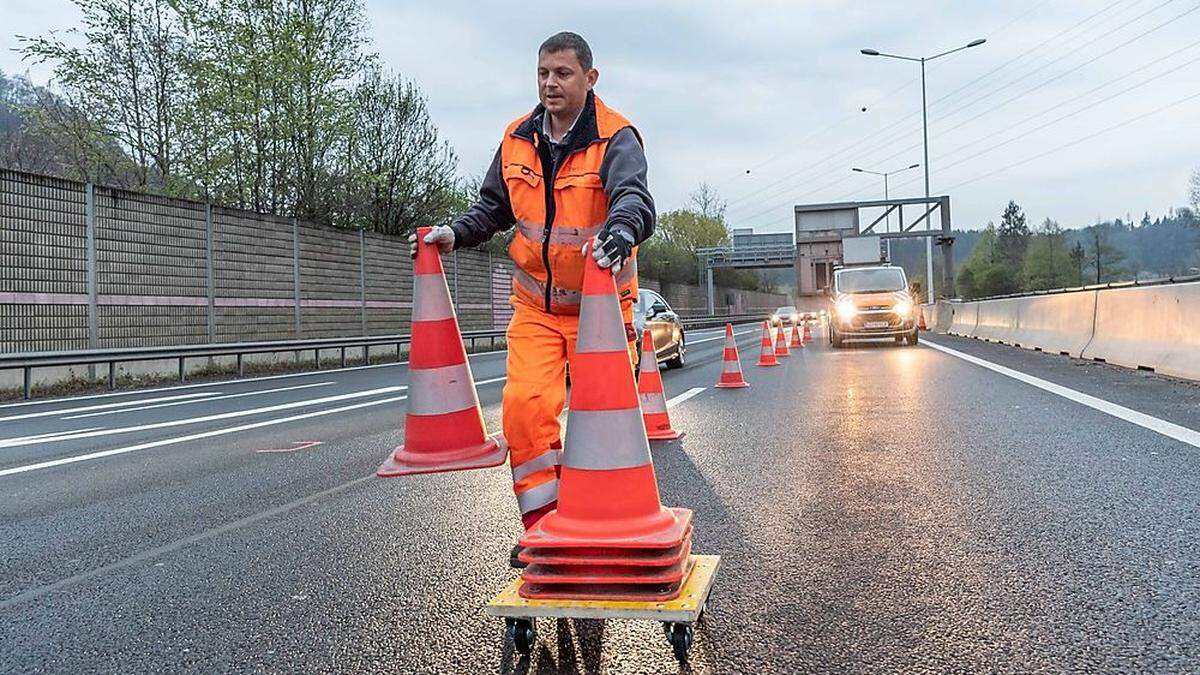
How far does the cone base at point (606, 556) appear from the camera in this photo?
2.53 metres

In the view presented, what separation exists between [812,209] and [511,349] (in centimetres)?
3404

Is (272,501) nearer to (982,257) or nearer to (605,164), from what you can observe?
(605,164)

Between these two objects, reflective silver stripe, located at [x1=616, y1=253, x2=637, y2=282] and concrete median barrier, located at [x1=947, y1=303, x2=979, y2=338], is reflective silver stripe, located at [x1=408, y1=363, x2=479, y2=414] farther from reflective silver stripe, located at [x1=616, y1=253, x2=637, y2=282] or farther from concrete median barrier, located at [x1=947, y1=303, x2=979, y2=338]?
concrete median barrier, located at [x1=947, y1=303, x2=979, y2=338]

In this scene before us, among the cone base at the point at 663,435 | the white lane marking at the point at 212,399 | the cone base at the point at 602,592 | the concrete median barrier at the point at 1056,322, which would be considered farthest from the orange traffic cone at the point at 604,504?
the concrete median barrier at the point at 1056,322

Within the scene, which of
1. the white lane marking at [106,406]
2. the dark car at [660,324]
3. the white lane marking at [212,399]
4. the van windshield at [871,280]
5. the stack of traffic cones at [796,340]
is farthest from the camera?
the stack of traffic cones at [796,340]

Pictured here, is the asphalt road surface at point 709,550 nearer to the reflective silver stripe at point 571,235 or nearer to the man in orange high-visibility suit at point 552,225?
the man in orange high-visibility suit at point 552,225

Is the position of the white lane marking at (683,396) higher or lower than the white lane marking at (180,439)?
higher

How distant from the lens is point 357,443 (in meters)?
7.21

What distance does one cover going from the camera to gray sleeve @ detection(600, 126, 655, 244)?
2.96m

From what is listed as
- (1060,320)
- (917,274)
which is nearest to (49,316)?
(1060,320)

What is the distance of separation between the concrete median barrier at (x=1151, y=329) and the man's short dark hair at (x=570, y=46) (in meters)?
8.72

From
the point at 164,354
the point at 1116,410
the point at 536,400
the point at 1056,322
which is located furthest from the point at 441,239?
the point at 1056,322

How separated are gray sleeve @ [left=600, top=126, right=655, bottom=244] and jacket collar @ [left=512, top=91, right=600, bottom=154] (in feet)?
0.30

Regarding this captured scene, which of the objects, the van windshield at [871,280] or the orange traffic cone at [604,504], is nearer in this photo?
the orange traffic cone at [604,504]
